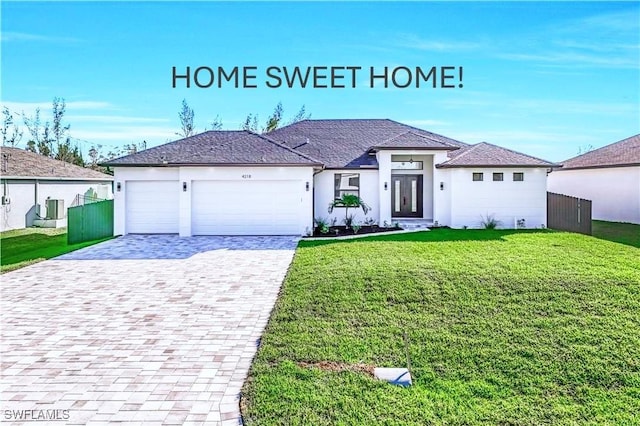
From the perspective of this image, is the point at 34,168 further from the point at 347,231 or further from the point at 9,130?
the point at 347,231

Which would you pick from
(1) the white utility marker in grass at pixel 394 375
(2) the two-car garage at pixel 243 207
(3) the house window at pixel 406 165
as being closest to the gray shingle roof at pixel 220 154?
(2) the two-car garage at pixel 243 207

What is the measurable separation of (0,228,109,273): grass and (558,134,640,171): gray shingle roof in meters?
22.3

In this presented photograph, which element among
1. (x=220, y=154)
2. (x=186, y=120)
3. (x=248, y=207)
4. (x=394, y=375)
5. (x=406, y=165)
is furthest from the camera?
(x=186, y=120)

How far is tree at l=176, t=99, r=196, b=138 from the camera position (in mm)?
35812

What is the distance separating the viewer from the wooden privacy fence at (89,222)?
17.0 metres

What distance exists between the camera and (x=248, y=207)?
1741cm

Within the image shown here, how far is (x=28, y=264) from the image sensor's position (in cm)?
1244

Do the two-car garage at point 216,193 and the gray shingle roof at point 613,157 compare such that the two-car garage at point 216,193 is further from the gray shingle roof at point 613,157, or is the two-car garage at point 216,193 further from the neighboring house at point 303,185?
the gray shingle roof at point 613,157

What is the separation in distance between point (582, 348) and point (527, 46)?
1213cm

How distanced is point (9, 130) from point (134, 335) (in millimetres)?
34622

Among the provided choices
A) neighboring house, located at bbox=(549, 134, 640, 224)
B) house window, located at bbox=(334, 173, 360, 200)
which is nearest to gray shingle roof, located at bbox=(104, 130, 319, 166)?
house window, located at bbox=(334, 173, 360, 200)

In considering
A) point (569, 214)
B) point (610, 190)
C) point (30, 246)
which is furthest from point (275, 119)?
point (569, 214)

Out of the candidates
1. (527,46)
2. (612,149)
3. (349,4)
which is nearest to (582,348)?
(349,4)

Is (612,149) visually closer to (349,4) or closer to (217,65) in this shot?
(349,4)
